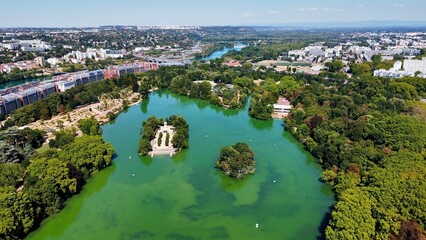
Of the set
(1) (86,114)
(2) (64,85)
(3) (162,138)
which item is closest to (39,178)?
(3) (162,138)

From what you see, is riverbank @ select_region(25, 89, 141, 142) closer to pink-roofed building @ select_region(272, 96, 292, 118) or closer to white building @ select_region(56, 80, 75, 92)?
white building @ select_region(56, 80, 75, 92)

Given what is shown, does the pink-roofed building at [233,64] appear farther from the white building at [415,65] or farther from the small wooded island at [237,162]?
the small wooded island at [237,162]

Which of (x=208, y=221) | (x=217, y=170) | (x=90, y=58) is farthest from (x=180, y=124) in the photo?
(x=90, y=58)

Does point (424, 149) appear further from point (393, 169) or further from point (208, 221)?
point (208, 221)

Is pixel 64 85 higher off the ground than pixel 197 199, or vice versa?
pixel 64 85

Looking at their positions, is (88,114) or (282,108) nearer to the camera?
(88,114)

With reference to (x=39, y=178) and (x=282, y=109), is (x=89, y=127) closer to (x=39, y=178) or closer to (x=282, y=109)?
(x=39, y=178)

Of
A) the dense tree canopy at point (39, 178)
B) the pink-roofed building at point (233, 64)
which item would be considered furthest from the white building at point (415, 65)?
the dense tree canopy at point (39, 178)
